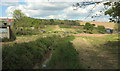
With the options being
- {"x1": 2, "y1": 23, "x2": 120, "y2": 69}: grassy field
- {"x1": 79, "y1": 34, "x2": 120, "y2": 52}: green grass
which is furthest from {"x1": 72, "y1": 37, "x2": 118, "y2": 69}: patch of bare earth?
{"x1": 79, "y1": 34, "x2": 120, "y2": 52}: green grass

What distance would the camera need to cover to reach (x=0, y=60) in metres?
5.48

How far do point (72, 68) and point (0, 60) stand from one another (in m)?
3.14

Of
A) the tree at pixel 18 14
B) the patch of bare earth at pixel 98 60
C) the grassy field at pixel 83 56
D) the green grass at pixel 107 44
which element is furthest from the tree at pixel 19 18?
the patch of bare earth at pixel 98 60

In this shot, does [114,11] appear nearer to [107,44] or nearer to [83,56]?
[83,56]

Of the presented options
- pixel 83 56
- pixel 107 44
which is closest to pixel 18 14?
pixel 107 44

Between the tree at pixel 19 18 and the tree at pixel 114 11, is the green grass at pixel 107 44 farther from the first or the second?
the tree at pixel 19 18

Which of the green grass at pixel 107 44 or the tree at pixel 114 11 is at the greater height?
the tree at pixel 114 11

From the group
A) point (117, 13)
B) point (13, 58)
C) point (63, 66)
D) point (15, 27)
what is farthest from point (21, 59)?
point (15, 27)

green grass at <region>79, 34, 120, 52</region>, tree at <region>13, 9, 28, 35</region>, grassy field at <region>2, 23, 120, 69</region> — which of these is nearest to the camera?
grassy field at <region>2, 23, 120, 69</region>

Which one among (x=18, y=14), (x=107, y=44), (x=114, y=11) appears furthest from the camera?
(x=18, y=14)

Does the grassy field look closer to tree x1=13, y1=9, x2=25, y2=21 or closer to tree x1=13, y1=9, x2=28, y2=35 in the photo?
tree x1=13, y1=9, x2=28, y2=35

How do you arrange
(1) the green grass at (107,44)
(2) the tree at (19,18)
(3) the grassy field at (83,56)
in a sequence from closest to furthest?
(3) the grassy field at (83,56), (1) the green grass at (107,44), (2) the tree at (19,18)

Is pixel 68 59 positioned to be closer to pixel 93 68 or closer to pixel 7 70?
pixel 93 68

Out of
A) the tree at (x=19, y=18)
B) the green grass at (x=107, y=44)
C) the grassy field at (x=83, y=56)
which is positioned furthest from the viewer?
the tree at (x=19, y=18)
